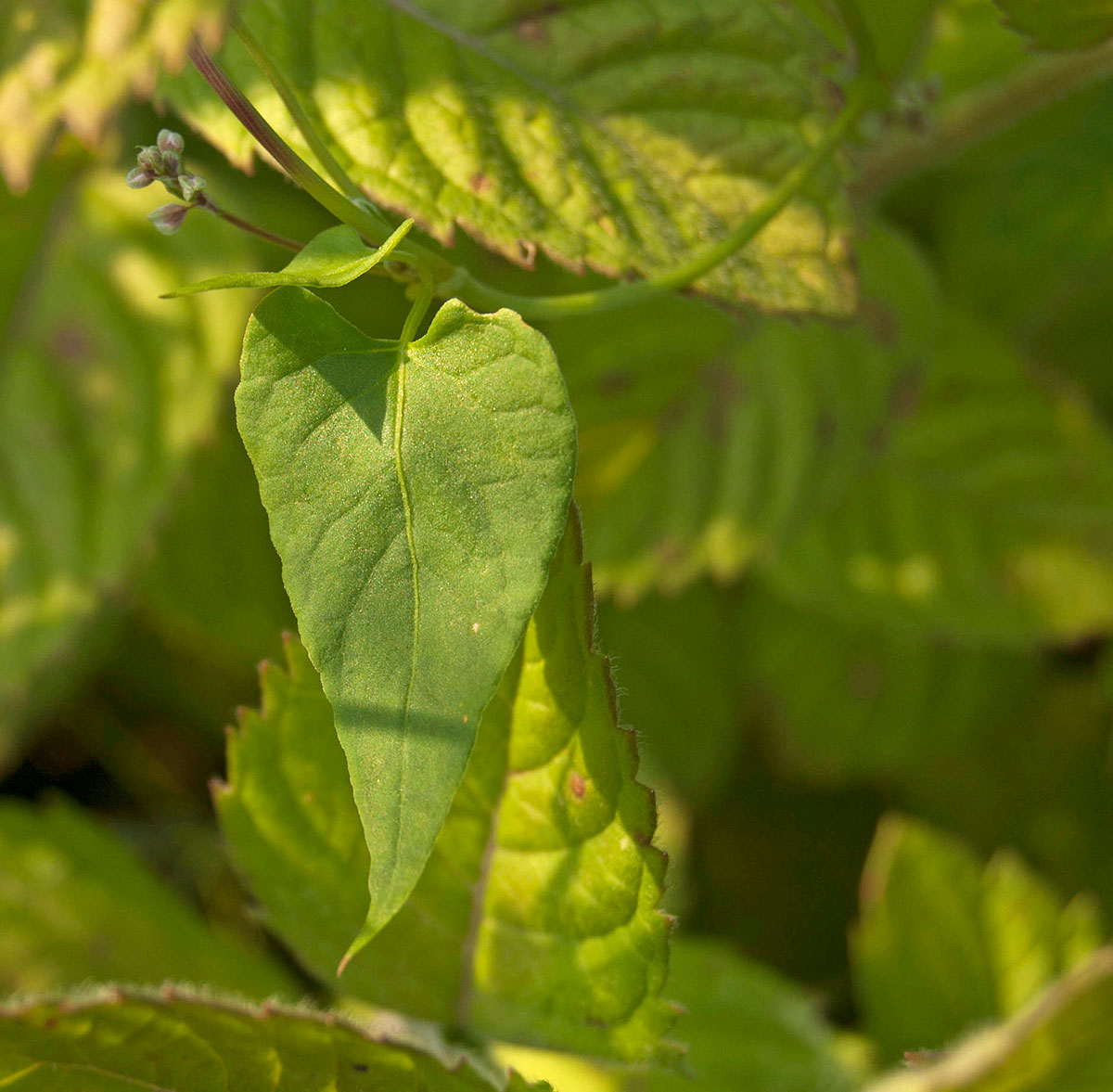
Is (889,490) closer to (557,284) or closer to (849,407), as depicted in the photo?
(849,407)

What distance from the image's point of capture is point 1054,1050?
0.76m

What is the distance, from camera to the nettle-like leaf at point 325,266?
2.44ft

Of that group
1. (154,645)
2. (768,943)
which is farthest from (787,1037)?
(154,645)

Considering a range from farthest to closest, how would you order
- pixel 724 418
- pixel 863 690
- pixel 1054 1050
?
pixel 863 690 < pixel 724 418 < pixel 1054 1050

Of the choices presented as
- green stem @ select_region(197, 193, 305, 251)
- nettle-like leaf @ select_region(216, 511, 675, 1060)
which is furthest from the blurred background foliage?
green stem @ select_region(197, 193, 305, 251)

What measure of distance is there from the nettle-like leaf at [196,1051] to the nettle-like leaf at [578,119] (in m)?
0.66

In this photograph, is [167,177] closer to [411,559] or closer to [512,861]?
[411,559]

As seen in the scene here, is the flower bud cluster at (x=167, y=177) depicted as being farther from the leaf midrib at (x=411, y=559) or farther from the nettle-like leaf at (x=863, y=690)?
the nettle-like leaf at (x=863, y=690)

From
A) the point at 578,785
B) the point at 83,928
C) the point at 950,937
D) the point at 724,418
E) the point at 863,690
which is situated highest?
the point at 578,785

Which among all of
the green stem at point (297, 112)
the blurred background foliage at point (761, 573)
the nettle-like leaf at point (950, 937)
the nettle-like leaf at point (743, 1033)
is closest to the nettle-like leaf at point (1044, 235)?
the blurred background foliage at point (761, 573)

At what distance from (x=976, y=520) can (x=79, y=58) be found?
5.48 feet

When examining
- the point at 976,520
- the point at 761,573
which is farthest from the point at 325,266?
the point at 976,520

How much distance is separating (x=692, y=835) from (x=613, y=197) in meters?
1.49

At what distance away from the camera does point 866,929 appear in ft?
5.39
